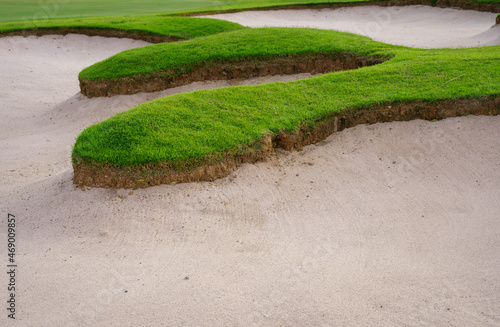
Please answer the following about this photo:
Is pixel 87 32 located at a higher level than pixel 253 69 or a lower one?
higher

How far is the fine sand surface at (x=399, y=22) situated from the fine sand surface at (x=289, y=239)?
12.2 m

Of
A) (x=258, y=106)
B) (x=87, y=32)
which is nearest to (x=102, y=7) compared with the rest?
(x=87, y=32)

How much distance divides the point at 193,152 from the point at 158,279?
8.91 feet

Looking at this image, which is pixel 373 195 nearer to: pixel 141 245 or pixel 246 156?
pixel 246 156

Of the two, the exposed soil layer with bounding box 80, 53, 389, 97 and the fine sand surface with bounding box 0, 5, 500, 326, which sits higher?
the exposed soil layer with bounding box 80, 53, 389, 97

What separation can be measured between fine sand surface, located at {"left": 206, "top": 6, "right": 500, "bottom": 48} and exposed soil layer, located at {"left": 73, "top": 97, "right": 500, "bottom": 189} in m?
10.6

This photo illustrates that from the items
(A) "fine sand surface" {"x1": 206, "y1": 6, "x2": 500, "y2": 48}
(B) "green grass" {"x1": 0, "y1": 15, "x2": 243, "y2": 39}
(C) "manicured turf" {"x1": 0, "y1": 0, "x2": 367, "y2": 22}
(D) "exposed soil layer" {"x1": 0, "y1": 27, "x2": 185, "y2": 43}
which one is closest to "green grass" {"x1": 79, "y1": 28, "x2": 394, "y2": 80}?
(B) "green grass" {"x1": 0, "y1": 15, "x2": 243, "y2": 39}

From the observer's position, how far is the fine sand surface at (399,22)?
19356 millimetres

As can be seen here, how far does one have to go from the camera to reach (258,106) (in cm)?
912

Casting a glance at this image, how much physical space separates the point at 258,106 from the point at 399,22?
1924 cm

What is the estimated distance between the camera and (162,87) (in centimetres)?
1295

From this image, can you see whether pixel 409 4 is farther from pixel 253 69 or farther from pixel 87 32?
pixel 87 32

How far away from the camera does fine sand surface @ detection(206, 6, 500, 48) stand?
19.4 meters

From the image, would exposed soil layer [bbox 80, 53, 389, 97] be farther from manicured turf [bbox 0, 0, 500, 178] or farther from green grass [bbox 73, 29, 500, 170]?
green grass [bbox 73, 29, 500, 170]
